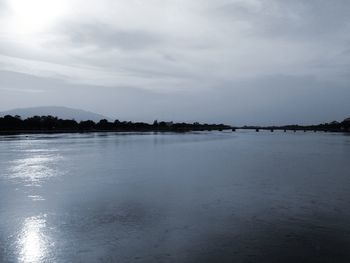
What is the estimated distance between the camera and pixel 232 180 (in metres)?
23.3

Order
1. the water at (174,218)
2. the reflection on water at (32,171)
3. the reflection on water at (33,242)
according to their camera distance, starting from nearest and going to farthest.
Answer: the reflection on water at (33,242)
the water at (174,218)
the reflection on water at (32,171)

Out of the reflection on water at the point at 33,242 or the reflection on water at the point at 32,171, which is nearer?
the reflection on water at the point at 33,242

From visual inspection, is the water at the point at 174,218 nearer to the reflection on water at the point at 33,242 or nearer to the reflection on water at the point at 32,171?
the reflection on water at the point at 33,242

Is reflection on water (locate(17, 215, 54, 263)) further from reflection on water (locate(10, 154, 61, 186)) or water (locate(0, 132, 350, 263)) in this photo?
reflection on water (locate(10, 154, 61, 186))

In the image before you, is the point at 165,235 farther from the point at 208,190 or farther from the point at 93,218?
the point at 208,190

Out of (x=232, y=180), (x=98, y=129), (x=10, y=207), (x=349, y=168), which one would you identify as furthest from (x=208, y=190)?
(x=98, y=129)

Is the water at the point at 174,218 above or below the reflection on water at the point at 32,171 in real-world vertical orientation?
below

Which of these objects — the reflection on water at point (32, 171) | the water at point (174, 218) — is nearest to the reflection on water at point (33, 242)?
the water at point (174, 218)

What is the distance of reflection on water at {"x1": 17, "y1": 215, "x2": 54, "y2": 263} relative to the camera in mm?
9477

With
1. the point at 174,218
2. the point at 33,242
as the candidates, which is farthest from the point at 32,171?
the point at 33,242

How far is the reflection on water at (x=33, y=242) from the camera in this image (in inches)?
373

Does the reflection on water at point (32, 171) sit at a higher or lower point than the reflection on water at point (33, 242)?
higher

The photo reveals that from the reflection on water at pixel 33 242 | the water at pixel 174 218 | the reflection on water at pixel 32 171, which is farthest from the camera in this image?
the reflection on water at pixel 32 171

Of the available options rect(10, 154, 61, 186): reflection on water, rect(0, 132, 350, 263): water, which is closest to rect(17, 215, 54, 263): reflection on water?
rect(0, 132, 350, 263): water
